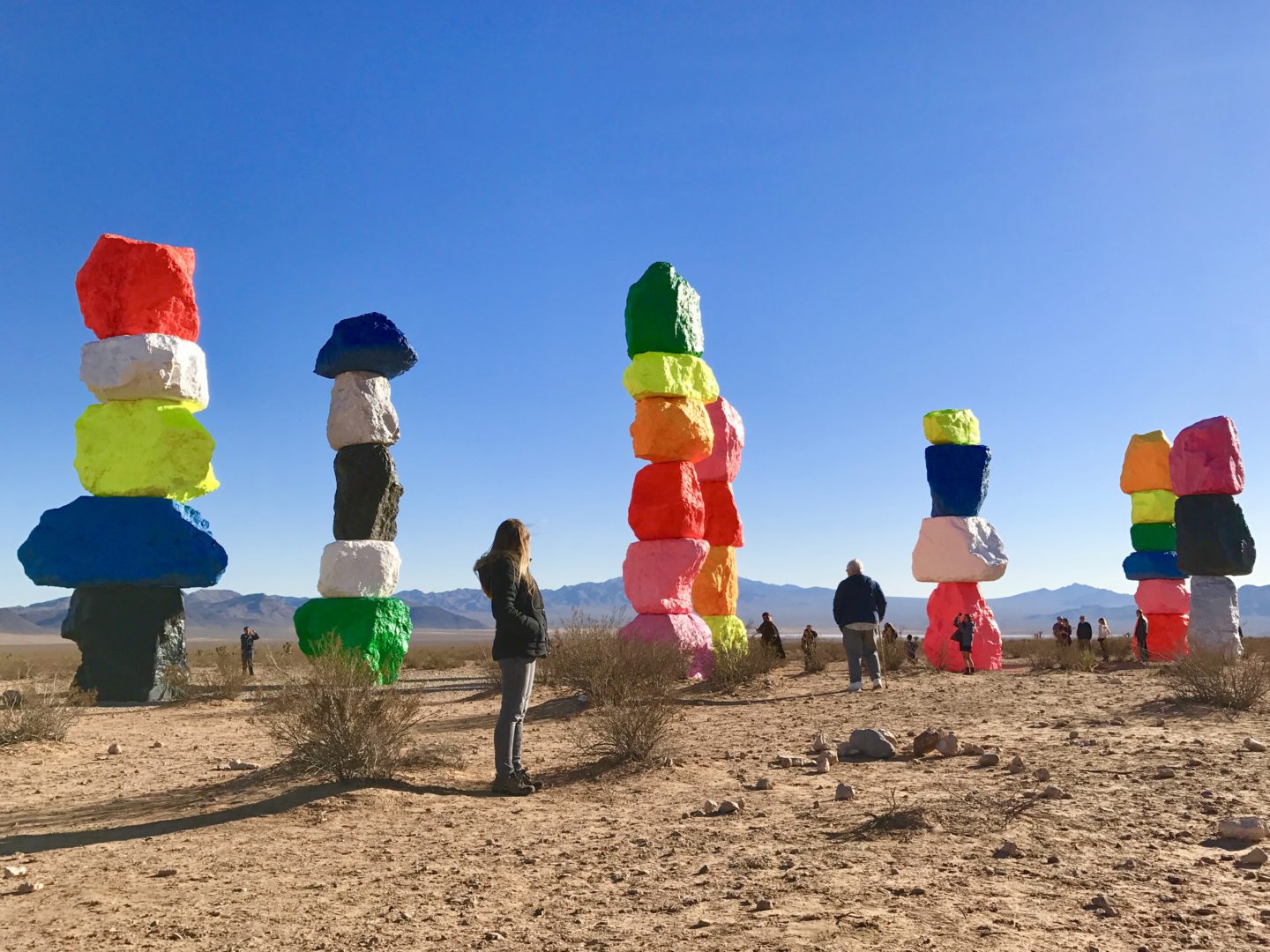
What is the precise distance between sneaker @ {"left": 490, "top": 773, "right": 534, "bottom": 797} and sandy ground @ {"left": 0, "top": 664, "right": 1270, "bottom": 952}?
12 cm

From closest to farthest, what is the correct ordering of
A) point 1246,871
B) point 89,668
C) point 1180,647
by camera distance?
point 1246,871 → point 89,668 → point 1180,647

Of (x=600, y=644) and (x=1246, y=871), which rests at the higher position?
(x=600, y=644)

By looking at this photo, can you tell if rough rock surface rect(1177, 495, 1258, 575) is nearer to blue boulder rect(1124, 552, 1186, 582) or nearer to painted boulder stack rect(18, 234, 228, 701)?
blue boulder rect(1124, 552, 1186, 582)

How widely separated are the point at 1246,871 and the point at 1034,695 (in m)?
7.40

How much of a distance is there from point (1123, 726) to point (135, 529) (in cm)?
1280

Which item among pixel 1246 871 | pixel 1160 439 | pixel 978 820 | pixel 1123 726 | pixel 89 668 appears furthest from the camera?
pixel 1160 439

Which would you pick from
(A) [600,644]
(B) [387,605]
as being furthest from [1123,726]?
(B) [387,605]

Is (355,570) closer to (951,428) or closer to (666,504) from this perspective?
(666,504)

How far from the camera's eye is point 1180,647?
19.0 meters

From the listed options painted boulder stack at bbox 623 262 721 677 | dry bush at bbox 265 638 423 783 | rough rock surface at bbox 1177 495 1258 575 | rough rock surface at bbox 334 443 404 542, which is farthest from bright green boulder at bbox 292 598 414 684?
rough rock surface at bbox 1177 495 1258 575

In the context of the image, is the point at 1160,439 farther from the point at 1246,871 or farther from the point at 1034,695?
the point at 1246,871

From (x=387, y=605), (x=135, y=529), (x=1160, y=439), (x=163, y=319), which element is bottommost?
(x=387, y=605)

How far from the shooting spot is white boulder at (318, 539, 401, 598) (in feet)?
48.2

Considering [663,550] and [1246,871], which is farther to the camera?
[663,550]
